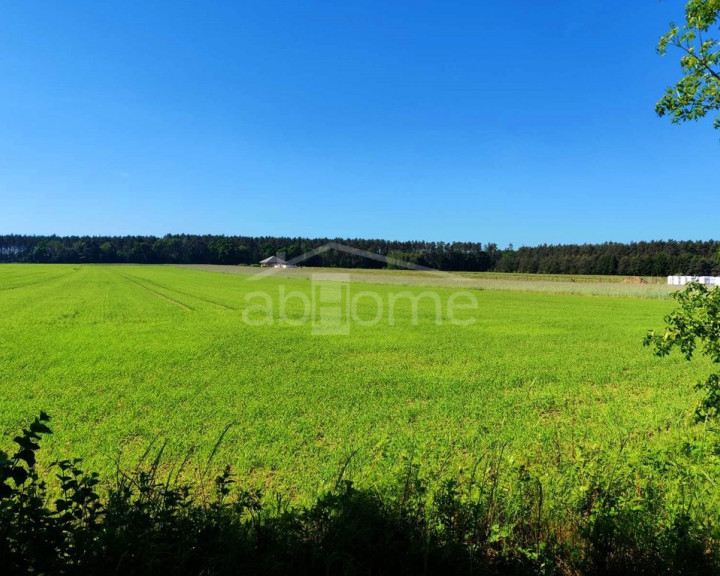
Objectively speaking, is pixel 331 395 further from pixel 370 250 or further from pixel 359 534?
pixel 370 250

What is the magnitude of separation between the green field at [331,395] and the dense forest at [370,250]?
114665mm

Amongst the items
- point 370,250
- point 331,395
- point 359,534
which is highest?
point 370,250

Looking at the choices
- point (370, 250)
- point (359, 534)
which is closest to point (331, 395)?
point (359, 534)

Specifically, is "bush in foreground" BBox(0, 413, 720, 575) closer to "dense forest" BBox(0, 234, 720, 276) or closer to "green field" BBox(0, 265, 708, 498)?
"green field" BBox(0, 265, 708, 498)

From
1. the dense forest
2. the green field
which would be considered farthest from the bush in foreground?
the dense forest

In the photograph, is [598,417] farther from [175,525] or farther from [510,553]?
[175,525]

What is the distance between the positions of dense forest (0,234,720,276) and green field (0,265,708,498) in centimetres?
11467

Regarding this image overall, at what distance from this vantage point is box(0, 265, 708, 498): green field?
7.18 m

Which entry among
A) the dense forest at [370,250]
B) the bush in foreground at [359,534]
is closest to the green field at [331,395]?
the bush in foreground at [359,534]

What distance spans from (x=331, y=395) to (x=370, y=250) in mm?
166759

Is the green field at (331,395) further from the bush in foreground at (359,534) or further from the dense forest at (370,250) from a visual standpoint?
the dense forest at (370,250)

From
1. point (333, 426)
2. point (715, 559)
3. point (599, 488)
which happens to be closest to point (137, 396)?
point (333, 426)

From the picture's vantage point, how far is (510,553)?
402cm

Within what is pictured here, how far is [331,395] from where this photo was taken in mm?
10789
